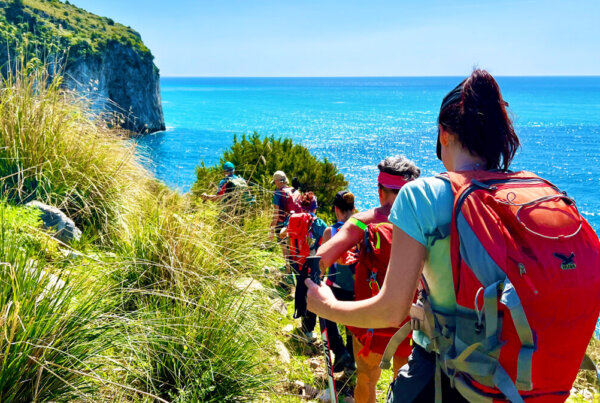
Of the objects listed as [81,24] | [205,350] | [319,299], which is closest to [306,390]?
[205,350]

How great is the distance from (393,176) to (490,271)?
163 centimetres

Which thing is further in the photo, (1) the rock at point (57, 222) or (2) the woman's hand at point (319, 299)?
(1) the rock at point (57, 222)

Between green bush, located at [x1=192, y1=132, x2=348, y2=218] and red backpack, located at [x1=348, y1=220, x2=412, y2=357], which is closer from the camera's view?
red backpack, located at [x1=348, y1=220, x2=412, y2=357]

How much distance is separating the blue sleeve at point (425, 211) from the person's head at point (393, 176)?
139cm

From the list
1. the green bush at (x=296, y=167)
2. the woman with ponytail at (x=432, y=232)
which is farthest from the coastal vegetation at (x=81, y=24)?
the woman with ponytail at (x=432, y=232)

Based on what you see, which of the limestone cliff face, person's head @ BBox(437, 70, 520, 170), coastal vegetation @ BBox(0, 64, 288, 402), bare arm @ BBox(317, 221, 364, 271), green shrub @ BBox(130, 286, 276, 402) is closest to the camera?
person's head @ BBox(437, 70, 520, 170)

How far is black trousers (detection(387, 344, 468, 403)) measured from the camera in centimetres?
180

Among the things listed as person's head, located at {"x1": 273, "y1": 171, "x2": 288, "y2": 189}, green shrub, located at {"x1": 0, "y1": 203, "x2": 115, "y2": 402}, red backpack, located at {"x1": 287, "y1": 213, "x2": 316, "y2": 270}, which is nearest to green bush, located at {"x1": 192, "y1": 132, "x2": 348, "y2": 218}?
person's head, located at {"x1": 273, "y1": 171, "x2": 288, "y2": 189}

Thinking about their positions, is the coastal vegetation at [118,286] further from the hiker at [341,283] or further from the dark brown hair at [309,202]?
Answer: the dark brown hair at [309,202]

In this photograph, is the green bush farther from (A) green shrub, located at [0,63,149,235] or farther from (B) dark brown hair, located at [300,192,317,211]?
(A) green shrub, located at [0,63,149,235]

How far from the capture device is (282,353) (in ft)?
12.6

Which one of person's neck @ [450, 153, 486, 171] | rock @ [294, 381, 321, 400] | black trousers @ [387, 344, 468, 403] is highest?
person's neck @ [450, 153, 486, 171]

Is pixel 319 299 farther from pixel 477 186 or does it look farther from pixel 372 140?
pixel 372 140

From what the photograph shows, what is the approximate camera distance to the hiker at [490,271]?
1365 mm
